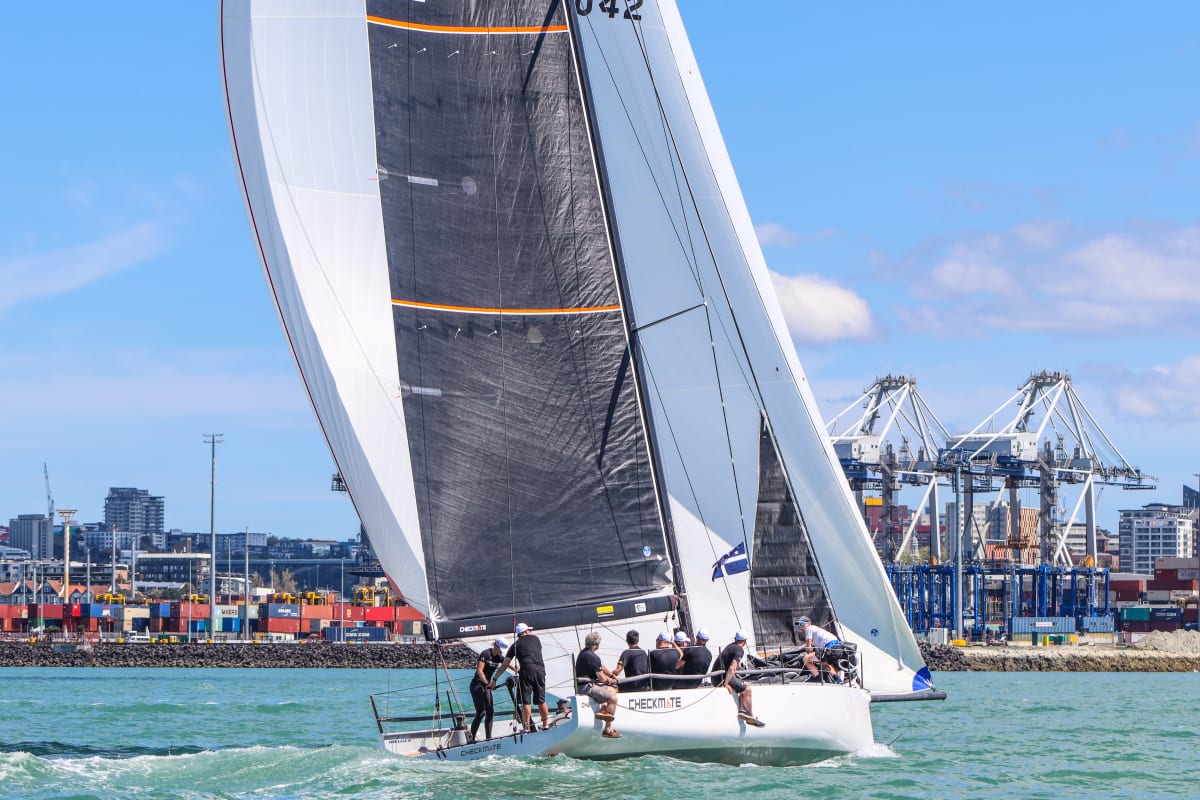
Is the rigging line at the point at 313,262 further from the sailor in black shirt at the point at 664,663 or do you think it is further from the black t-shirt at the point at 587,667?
the sailor in black shirt at the point at 664,663

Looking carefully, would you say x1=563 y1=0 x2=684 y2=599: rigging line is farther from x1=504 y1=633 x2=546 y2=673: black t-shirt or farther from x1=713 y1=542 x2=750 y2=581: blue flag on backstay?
x1=504 y1=633 x2=546 y2=673: black t-shirt

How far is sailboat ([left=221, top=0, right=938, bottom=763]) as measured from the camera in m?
14.8

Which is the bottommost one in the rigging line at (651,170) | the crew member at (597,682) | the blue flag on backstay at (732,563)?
the crew member at (597,682)

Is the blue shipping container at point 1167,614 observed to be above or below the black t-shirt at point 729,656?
below

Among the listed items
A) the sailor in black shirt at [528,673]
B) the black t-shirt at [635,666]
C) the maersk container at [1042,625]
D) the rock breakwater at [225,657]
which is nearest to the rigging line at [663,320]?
the sailor in black shirt at [528,673]

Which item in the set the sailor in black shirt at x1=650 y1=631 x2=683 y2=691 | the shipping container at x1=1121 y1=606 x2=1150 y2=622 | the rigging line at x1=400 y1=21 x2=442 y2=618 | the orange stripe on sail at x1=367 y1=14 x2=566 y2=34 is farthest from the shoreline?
the sailor in black shirt at x1=650 y1=631 x2=683 y2=691

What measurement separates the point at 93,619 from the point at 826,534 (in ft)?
281

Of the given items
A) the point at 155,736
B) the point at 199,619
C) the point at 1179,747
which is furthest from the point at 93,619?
the point at 1179,747

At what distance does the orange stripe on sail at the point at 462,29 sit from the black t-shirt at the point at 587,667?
601 centimetres

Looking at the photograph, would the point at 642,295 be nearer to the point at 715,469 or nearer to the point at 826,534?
the point at 715,469

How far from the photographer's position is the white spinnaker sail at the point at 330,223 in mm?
14531

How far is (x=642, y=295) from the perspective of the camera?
1571 centimetres

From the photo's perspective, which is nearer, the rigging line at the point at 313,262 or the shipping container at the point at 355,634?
the rigging line at the point at 313,262

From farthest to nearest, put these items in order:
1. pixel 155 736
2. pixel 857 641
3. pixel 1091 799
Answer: pixel 155 736 < pixel 857 641 < pixel 1091 799
